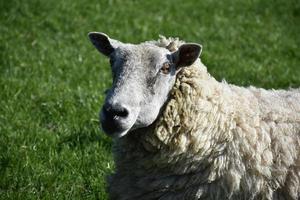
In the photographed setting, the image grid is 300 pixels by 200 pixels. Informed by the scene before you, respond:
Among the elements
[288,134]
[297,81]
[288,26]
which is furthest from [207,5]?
[288,134]

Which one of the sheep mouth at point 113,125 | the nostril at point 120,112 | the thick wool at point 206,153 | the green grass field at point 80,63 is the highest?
the nostril at point 120,112

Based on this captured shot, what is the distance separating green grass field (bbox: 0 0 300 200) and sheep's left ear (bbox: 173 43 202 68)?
1369mm

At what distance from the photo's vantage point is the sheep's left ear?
4.17 m

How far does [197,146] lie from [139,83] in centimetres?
56

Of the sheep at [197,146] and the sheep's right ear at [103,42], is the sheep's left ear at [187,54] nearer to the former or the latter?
the sheep at [197,146]

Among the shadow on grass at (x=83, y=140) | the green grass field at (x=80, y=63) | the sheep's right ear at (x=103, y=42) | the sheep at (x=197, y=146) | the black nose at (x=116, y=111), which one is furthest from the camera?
the shadow on grass at (x=83, y=140)

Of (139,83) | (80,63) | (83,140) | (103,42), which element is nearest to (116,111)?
(139,83)

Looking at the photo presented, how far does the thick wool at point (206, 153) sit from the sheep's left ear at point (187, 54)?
9cm

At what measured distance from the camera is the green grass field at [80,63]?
5270 mm

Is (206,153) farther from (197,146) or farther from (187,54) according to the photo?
(187,54)

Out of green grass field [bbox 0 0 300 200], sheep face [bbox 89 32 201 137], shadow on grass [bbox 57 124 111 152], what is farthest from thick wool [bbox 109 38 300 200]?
shadow on grass [bbox 57 124 111 152]

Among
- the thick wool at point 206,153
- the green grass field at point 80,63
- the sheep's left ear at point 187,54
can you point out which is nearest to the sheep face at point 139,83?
the sheep's left ear at point 187,54

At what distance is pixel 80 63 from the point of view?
796cm

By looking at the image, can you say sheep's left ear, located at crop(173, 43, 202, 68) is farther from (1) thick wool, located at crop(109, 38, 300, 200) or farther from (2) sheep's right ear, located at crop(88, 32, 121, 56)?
(2) sheep's right ear, located at crop(88, 32, 121, 56)
